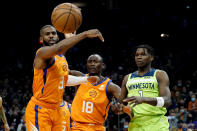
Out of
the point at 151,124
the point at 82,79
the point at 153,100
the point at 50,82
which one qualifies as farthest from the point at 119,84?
the point at 153,100

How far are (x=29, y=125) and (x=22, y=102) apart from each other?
7929 mm

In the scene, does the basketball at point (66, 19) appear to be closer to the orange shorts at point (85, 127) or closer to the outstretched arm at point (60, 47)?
the outstretched arm at point (60, 47)

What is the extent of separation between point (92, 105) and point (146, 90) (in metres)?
1.17

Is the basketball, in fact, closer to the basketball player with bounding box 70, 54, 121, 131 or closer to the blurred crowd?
the basketball player with bounding box 70, 54, 121, 131

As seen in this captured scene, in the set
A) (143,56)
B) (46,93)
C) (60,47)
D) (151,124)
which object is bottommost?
(151,124)

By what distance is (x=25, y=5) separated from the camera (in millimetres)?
17656

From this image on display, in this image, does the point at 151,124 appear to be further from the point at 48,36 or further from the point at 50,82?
the point at 48,36

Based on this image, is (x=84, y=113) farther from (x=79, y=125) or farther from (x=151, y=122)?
(x=151, y=122)

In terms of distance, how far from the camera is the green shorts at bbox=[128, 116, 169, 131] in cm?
390

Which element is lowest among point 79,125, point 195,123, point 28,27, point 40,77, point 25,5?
point 195,123

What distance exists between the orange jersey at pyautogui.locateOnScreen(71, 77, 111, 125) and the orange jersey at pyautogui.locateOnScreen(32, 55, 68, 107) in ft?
2.26

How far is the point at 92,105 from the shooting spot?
489 centimetres

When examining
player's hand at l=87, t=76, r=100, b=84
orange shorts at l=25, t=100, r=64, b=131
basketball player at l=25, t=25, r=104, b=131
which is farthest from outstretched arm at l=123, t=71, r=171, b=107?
orange shorts at l=25, t=100, r=64, b=131

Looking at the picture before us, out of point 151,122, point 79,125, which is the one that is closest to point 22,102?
point 79,125
